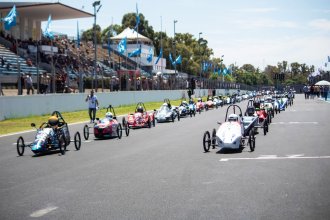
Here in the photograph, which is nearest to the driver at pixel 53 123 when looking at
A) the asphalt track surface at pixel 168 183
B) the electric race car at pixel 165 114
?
the asphalt track surface at pixel 168 183

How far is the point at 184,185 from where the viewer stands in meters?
8.75

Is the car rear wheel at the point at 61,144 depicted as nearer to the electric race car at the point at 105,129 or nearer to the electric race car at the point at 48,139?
the electric race car at the point at 48,139

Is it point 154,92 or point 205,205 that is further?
point 154,92

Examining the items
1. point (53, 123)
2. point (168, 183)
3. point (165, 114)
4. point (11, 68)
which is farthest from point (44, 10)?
point (168, 183)

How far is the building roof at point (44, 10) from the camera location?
162 feet

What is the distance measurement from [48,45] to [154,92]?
423 inches

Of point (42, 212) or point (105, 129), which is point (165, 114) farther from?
point (42, 212)

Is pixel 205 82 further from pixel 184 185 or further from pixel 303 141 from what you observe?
pixel 184 185

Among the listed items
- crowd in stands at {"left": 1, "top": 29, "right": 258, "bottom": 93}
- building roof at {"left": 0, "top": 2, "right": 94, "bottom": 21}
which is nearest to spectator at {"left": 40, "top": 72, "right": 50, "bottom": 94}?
crowd in stands at {"left": 1, "top": 29, "right": 258, "bottom": 93}

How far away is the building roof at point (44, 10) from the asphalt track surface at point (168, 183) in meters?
36.6

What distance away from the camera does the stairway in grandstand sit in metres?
33.2

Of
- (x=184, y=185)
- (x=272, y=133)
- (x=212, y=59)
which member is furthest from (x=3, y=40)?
(x=212, y=59)

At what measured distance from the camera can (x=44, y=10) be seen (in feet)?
172

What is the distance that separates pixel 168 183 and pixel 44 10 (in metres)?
46.4
